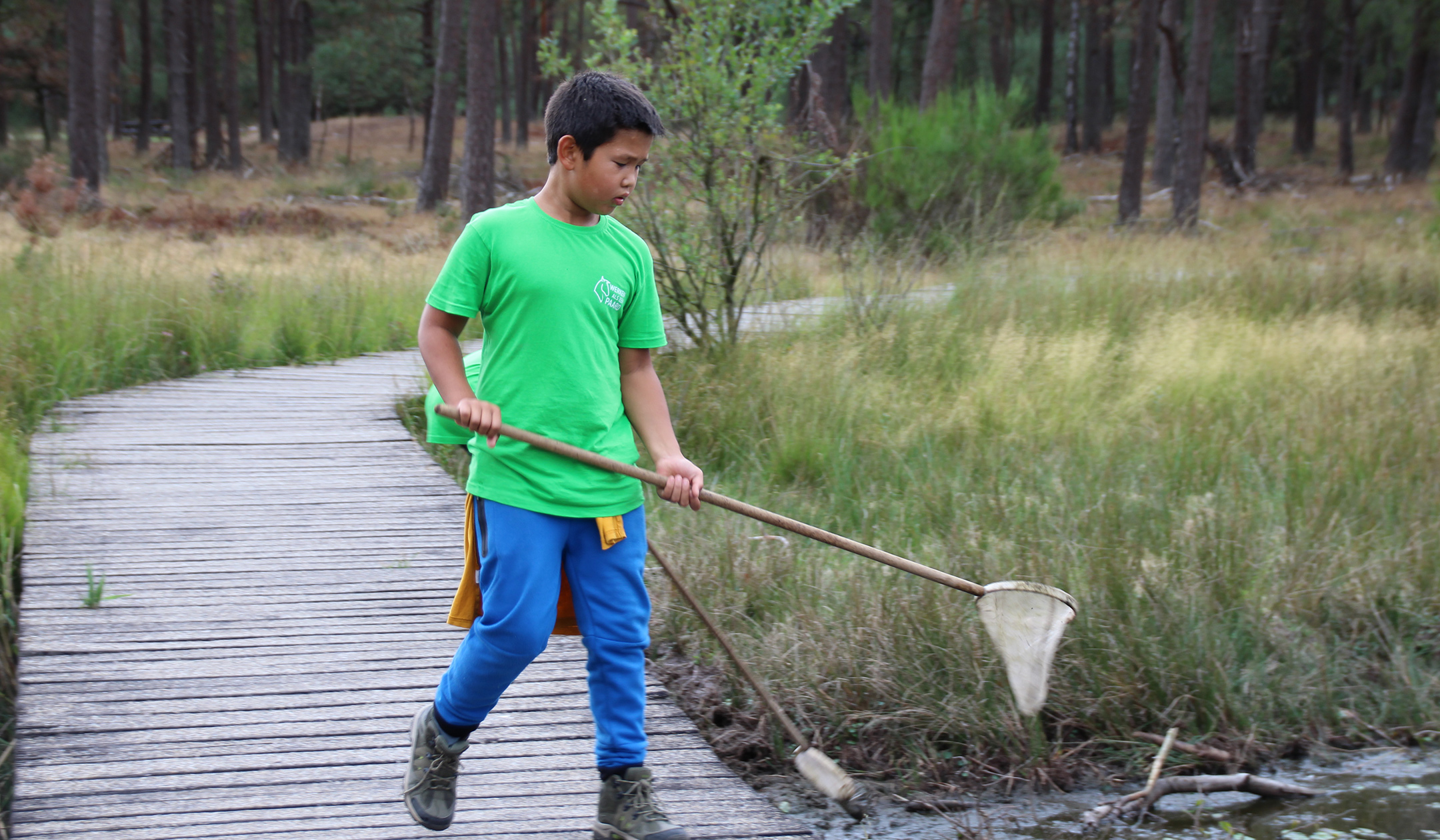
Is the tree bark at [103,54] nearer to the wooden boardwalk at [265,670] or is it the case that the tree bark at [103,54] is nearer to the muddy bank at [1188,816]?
the wooden boardwalk at [265,670]

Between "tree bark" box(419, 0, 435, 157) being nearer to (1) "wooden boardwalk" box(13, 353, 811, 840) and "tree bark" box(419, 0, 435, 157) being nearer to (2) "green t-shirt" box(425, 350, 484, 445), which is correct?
(1) "wooden boardwalk" box(13, 353, 811, 840)

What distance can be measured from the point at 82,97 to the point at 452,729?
22.6 meters

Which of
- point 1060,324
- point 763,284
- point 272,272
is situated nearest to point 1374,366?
point 1060,324

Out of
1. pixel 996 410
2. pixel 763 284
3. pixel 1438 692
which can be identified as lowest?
pixel 1438 692

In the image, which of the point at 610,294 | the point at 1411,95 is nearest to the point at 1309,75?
the point at 1411,95

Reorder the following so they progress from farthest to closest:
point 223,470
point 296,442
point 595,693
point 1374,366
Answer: point 1374,366
point 296,442
point 223,470
point 595,693

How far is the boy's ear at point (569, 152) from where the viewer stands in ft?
7.73

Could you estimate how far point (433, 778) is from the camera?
8.22 feet

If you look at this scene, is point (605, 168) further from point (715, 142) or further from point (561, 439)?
point (715, 142)

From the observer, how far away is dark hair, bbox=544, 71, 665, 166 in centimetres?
232

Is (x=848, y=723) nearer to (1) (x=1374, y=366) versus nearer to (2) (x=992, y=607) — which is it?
(2) (x=992, y=607)

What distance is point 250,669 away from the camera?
3516mm

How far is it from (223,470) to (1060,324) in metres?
6.36

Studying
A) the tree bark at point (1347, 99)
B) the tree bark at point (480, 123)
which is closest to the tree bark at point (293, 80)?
the tree bark at point (480, 123)
